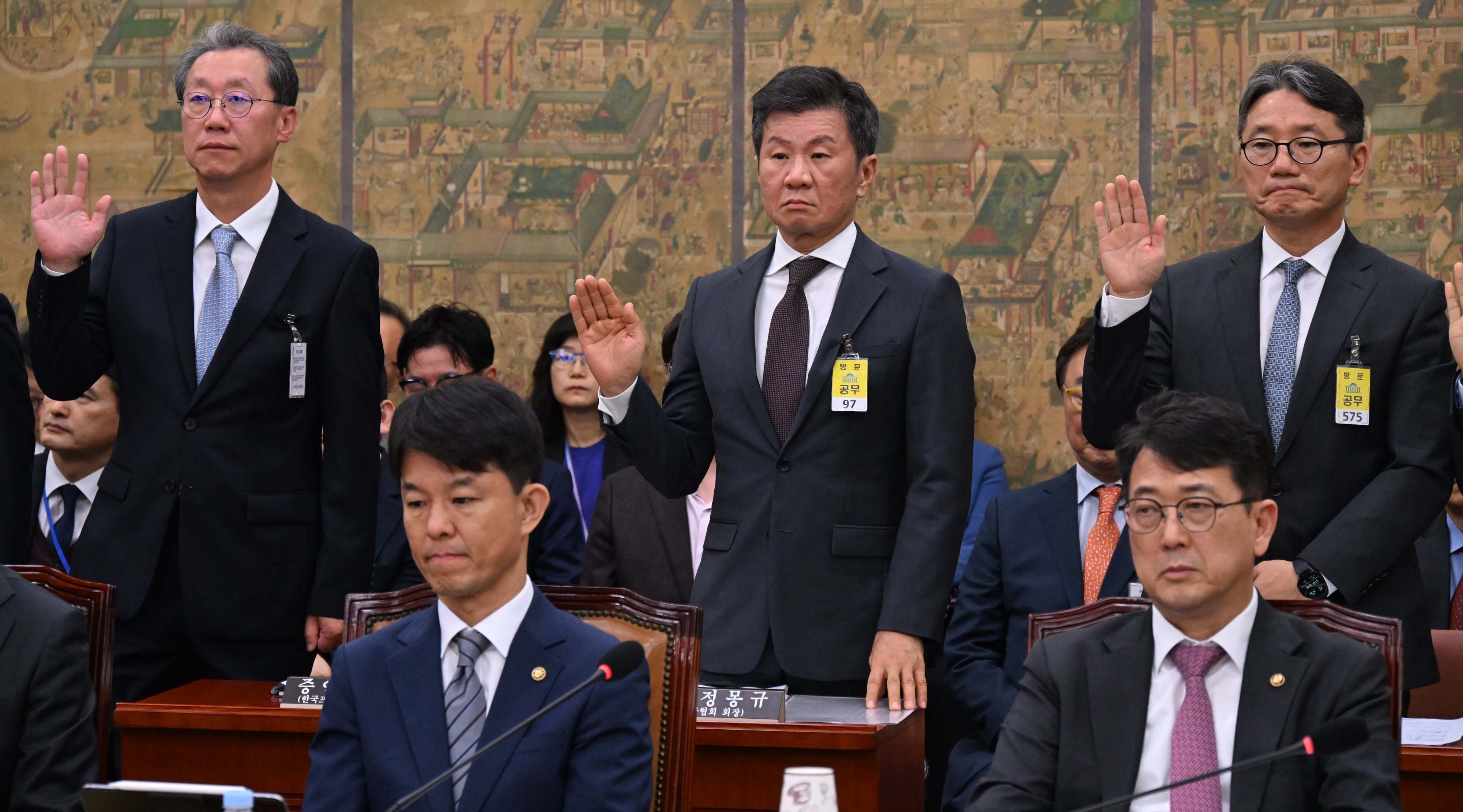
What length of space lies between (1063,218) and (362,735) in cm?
369

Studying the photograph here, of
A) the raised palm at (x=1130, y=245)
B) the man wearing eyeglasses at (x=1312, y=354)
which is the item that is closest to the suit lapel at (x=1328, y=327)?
the man wearing eyeglasses at (x=1312, y=354)

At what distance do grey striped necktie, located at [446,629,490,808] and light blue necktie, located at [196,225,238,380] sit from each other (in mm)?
1251

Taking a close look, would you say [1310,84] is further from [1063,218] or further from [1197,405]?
[1063,218]

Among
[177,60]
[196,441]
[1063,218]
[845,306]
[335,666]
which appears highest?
[177,60]

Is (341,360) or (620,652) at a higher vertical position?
(341,360)

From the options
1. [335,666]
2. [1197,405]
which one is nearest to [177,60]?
[335,666]

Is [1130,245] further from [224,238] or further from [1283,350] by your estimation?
[224,238]

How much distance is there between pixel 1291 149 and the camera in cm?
300

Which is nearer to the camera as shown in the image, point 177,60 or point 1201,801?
point 1201,801

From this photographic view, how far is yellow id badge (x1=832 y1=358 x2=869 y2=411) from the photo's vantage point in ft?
9.75

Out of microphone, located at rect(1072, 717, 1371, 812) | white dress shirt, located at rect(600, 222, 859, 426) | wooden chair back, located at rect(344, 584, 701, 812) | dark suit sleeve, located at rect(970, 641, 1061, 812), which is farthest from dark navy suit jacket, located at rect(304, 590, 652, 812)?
white dress shirt, located at rect(600, 222, 859, 426)

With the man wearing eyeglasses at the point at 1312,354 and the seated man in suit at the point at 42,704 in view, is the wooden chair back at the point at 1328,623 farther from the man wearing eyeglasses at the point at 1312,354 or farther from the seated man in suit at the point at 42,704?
the seated man in suit at the point at 42,704

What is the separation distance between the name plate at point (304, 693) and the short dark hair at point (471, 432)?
0.74 metres

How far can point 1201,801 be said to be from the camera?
2.11 metres
